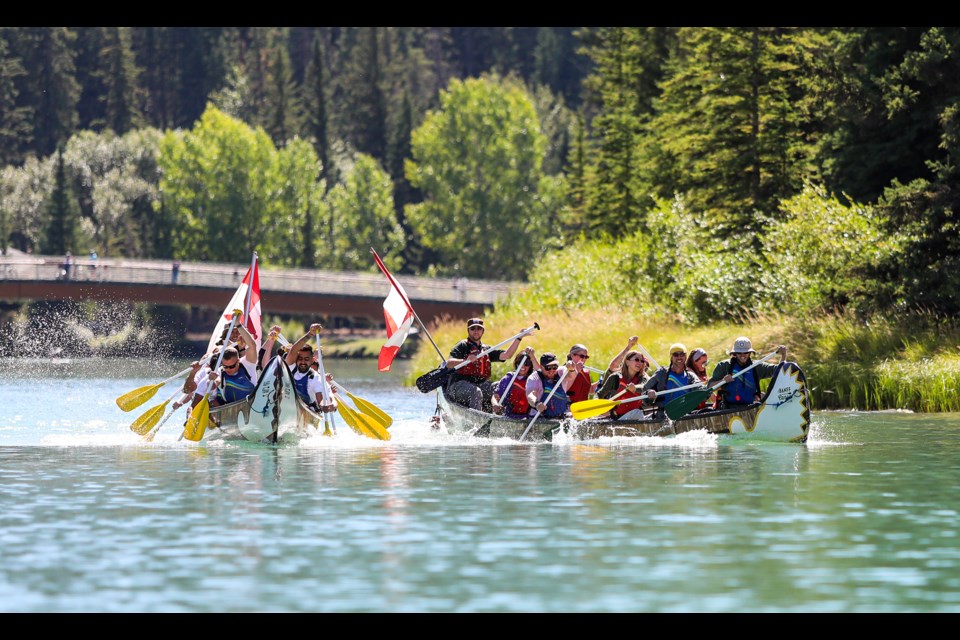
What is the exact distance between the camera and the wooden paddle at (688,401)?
28188 millimetres

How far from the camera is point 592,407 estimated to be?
95.5 feet

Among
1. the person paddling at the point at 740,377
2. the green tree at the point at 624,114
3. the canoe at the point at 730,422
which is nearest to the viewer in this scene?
the canoe at the point at 730,422

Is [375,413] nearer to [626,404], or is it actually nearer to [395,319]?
[395,319]

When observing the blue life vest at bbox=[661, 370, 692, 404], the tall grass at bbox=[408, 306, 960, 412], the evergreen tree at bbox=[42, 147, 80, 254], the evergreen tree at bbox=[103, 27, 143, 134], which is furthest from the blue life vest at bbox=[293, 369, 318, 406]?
the evergreen tree at bbox=[103, 27, 143, 134]

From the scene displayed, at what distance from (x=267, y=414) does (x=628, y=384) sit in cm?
593

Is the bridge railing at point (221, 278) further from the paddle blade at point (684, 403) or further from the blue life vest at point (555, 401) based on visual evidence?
the paddle blade at point (684, 403)

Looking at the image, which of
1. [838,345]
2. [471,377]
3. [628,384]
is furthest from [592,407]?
[838,345]

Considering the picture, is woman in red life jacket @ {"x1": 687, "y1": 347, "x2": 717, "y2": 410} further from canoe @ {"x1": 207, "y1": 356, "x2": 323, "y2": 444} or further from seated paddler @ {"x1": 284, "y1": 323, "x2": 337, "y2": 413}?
canoe @ {"x1": 207, "y1": 356, "x2": 323, "y2": 444}

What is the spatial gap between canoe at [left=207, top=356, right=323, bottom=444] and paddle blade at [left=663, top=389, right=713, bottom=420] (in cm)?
590

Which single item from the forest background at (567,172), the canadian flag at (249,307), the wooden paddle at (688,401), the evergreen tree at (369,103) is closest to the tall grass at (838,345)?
the forest background at (567,172)

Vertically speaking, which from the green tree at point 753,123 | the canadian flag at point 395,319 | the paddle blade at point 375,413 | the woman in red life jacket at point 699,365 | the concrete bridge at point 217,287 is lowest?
the paddle blade at point 375,413

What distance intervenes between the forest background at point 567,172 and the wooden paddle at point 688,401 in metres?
8.63
